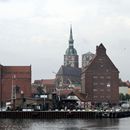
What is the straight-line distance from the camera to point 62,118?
121 metres

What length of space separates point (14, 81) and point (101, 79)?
1725 inches

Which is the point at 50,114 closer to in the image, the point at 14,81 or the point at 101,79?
the point at 14,81

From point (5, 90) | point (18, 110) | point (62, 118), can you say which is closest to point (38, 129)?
point (62, 118)

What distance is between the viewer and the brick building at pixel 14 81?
521 ft

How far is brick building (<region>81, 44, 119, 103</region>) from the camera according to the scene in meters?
190

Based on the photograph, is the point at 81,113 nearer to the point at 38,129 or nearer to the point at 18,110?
the point at 18,110

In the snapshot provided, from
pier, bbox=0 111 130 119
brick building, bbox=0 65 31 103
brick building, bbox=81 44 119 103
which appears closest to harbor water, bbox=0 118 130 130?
pier, bbox=0 111 130 119

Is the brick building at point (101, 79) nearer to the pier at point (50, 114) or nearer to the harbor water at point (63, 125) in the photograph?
the pier at point (50, 114)

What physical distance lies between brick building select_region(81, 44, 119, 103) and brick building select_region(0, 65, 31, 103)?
117 feet

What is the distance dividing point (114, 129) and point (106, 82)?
356ft

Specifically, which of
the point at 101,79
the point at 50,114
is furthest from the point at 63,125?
the point at 101,79

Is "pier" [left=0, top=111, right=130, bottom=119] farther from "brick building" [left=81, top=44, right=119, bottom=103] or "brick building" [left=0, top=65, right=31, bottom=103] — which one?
"brick building" [left=81, top=44, right=119, bottom=103]

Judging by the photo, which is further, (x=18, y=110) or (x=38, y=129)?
(x=18, y=110)

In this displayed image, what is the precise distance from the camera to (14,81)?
160m
